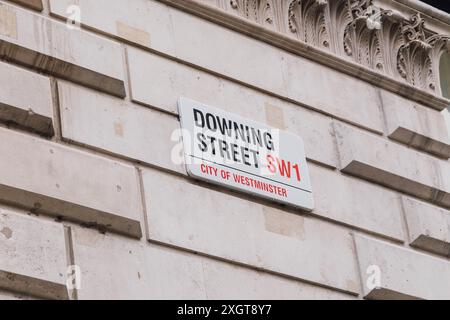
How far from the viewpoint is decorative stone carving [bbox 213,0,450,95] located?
14000mm

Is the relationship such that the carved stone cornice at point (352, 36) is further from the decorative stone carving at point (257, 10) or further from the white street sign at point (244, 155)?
the white street sign at point (244, 155)

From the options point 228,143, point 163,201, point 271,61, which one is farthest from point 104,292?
point 271,61

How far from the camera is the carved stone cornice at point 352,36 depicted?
13.6m

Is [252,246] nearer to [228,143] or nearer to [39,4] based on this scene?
[228,143]

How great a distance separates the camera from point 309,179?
43.2 ft

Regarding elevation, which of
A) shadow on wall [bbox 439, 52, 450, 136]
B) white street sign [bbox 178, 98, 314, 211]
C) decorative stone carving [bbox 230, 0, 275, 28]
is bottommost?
white street sign [bbox 178, 98, 314, 211]

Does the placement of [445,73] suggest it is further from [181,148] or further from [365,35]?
[181,148]

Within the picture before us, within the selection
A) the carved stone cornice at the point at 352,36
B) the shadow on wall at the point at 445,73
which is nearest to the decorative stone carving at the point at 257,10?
the carved stone cornice at the point at 352,36

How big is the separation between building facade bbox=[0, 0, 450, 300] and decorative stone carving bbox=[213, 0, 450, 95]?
0.02m

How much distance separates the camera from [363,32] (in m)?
14.8

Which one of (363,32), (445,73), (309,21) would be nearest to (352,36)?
(363,32)

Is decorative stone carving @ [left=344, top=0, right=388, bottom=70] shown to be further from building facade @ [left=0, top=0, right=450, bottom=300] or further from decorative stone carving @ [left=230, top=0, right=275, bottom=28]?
decorative stone carving @ [left=230, top=0, right=275, bottom=28]

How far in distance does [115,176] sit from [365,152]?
9.61 ft

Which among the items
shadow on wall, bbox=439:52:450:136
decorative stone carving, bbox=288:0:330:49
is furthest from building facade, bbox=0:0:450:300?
shadow on wall, bbox=439:52:450:136
